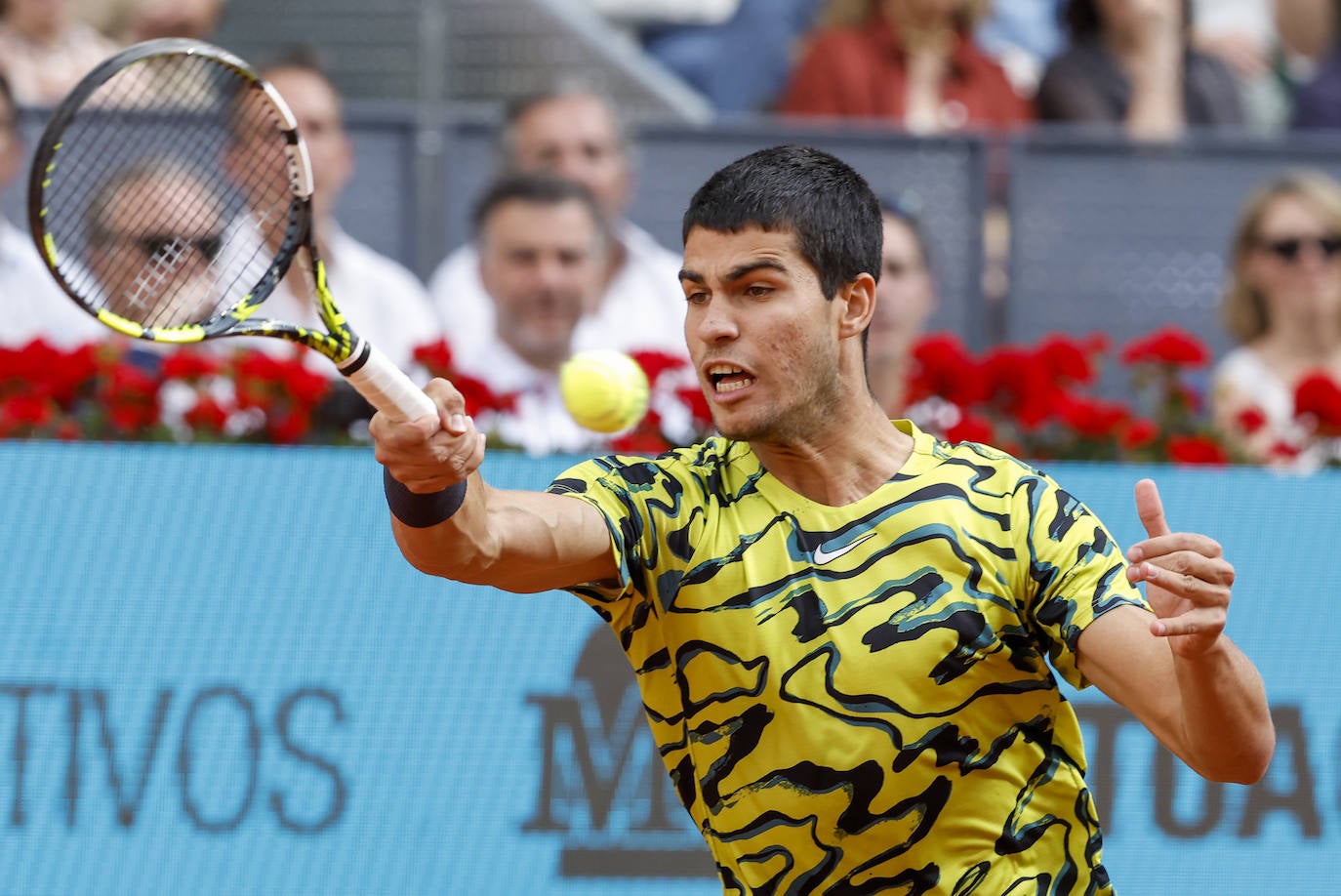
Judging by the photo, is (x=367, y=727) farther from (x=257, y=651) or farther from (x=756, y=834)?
(x=756, y=834)

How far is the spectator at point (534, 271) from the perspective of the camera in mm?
6117

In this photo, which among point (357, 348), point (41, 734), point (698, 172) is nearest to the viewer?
point (357, 348)

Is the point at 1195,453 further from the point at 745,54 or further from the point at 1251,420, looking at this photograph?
the point at 745,54

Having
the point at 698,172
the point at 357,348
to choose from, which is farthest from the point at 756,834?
the point at 698,172

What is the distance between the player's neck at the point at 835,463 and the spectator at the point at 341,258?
311cm

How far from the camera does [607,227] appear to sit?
6590 millimetres

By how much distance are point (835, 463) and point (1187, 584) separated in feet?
2.28

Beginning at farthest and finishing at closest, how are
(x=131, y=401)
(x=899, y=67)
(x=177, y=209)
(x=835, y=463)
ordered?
1. (x=899, y=67)
2. (x=131, y=401)
3. (x=177, y=209)
4. (x=835, y=463)

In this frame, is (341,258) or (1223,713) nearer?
(1223,713)

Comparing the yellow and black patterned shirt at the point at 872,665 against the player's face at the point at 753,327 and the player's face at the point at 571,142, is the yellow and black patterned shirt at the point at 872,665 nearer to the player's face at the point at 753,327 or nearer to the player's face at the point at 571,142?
the player's face at the point at 753,327

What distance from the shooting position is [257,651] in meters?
4.69

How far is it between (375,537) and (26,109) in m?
2.61

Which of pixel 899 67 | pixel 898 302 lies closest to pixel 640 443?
pixel 898 302

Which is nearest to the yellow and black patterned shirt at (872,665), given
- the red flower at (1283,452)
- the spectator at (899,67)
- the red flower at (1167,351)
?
the red flower at (1283,452)
